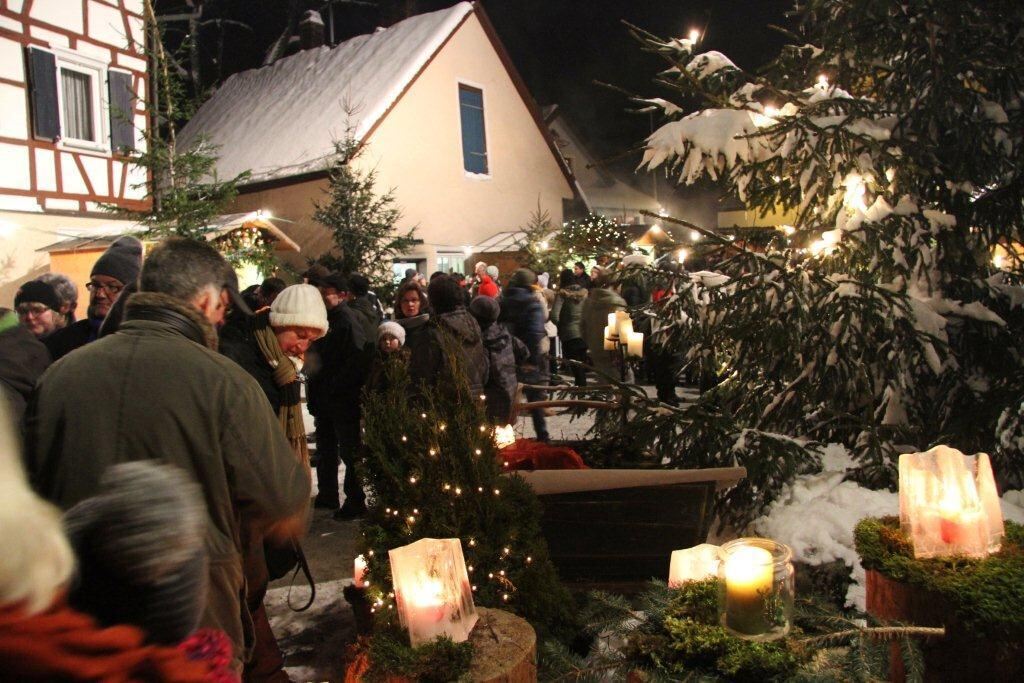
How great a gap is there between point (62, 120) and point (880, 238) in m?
13.4

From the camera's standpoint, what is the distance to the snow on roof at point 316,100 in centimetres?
1892

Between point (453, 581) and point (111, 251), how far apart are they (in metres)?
2.85

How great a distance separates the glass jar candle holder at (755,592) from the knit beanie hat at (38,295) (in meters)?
4.84

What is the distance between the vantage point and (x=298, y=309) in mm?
3584

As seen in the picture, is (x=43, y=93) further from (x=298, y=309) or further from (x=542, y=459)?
(x=542, y=459)

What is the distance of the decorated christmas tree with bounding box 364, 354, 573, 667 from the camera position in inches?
124

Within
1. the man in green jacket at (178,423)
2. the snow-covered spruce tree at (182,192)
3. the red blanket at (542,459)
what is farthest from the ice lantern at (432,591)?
the snow-covered spruce tree at (182,192)

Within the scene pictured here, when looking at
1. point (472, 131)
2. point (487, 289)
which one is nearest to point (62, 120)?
point (487, 289)

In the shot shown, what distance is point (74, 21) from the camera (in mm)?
12680

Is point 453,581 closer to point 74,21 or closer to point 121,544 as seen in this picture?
point 121,544

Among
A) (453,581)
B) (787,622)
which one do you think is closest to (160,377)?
(453,581)

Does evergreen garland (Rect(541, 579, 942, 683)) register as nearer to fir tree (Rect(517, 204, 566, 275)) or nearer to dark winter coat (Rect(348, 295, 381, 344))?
dark winter coat (Rect(348, 295, 381, 344))

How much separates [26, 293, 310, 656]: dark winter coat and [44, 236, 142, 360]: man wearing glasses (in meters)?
2.14

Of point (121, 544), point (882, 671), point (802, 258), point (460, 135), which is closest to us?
point (121, 544)
